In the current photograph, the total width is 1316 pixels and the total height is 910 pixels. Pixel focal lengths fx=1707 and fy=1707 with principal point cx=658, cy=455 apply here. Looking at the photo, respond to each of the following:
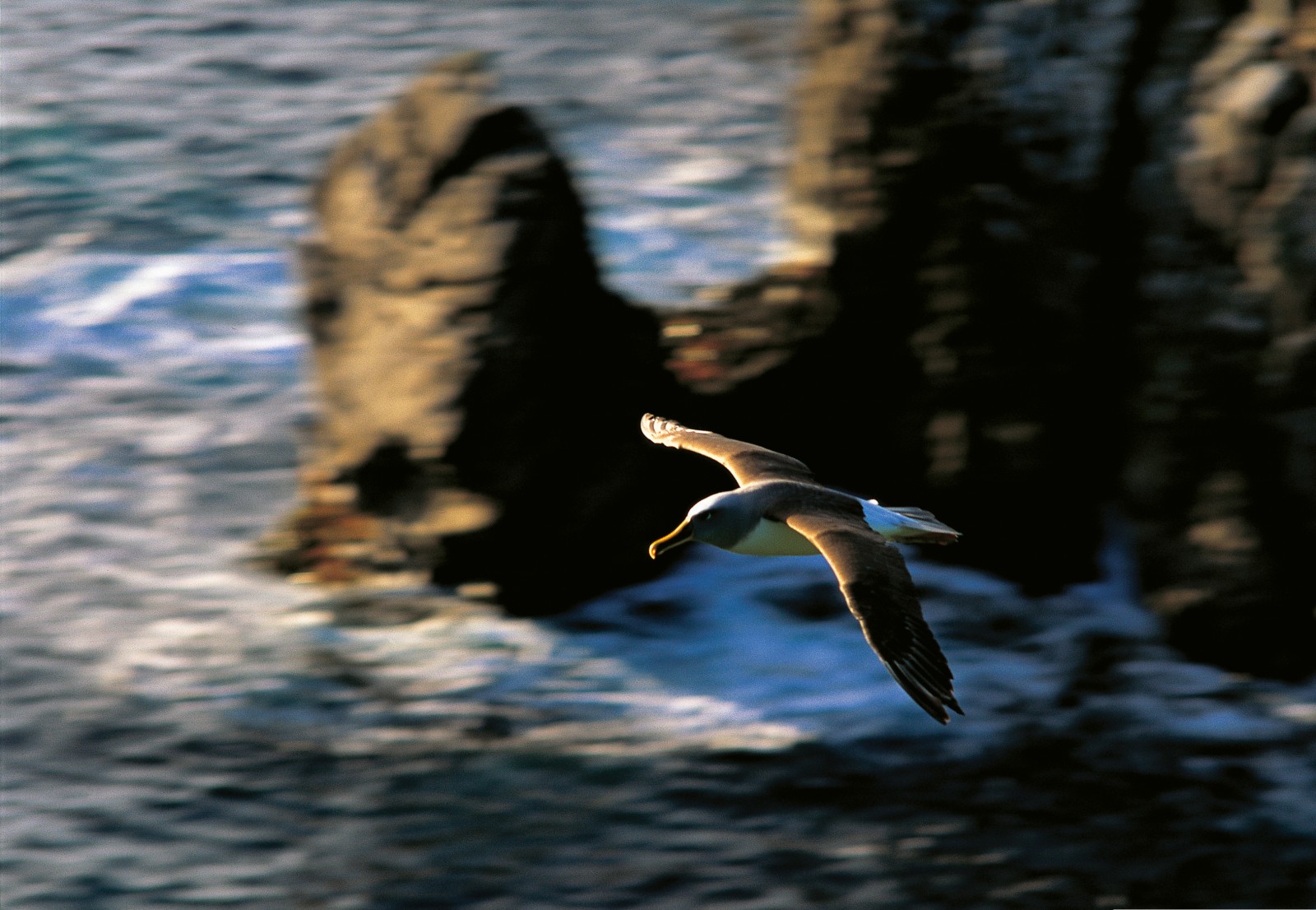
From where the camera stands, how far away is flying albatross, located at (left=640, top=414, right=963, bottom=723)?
503 centimetres

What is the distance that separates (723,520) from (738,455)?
910 mm

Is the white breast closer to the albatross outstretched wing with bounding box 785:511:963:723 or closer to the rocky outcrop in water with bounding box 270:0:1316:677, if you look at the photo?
the albatross outstretched wing with bounding box 785:511:963:723

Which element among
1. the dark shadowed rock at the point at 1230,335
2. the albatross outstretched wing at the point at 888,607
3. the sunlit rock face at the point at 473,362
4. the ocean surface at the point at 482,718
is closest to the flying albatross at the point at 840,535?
the albatross outstretched wing at the point at 888,607

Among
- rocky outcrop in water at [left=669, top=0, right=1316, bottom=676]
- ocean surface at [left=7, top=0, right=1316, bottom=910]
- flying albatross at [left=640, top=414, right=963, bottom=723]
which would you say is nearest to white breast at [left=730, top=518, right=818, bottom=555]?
flying albatross at [left=640, top=414, right=963, bottom=723]

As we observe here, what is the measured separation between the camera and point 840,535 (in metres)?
5.71

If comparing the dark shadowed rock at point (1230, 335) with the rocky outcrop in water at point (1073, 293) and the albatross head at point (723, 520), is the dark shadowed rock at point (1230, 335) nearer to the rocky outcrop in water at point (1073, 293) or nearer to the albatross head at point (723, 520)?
the rocky outcrop in water at point (1073, 293)

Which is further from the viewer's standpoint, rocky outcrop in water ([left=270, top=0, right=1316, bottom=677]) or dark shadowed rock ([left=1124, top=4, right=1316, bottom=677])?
rocky outcrop in water ([left=270, top=0, right=1316, bottom=677])

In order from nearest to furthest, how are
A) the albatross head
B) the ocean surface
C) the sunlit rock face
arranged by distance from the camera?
1. the albatross head
2. the ocean surface
3. the sunlit rock face

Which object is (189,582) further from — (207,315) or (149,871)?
(207,315)

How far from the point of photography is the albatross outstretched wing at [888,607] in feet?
16.2

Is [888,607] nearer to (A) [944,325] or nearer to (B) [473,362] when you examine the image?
(B) [473,362]

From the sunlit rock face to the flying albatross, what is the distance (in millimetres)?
1244

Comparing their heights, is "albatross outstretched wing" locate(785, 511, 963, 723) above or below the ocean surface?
above

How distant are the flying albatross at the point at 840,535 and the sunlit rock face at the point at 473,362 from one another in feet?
4.08
